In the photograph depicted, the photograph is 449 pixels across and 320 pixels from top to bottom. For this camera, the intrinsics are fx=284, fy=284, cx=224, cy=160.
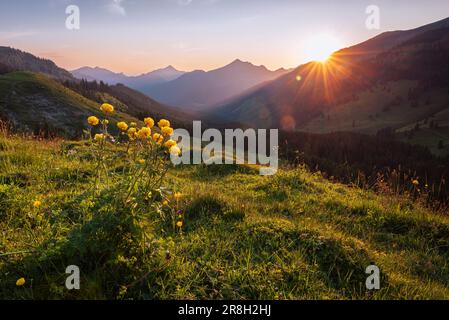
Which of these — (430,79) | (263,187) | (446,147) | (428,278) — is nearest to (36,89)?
(263,187)

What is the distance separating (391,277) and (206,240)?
3022 mm

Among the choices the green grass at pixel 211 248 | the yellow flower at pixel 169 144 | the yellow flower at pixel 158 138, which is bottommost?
the green grass at pixel 211 248

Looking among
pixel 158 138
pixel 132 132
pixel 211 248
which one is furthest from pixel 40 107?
pixel 211 248

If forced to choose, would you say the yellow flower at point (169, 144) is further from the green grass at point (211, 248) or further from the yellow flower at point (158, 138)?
the green grass at point (211, 248)

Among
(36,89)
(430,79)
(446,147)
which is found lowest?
(446,147)

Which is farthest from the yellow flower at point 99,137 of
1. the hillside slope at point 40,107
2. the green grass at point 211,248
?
the hillside slope at point 40,107

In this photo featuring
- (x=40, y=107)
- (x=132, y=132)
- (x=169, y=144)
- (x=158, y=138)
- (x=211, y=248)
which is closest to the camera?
(x=169, y=144)

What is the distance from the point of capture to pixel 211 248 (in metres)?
4.84

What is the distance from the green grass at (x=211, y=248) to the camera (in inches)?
146

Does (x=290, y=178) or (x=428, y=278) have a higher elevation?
(x=290, y=178)

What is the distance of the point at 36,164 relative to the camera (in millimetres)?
8438

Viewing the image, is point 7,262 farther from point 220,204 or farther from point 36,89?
point 36,89

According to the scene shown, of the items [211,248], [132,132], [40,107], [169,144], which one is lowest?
[211,248]

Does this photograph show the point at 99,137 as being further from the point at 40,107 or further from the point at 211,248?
the point at 40,107
